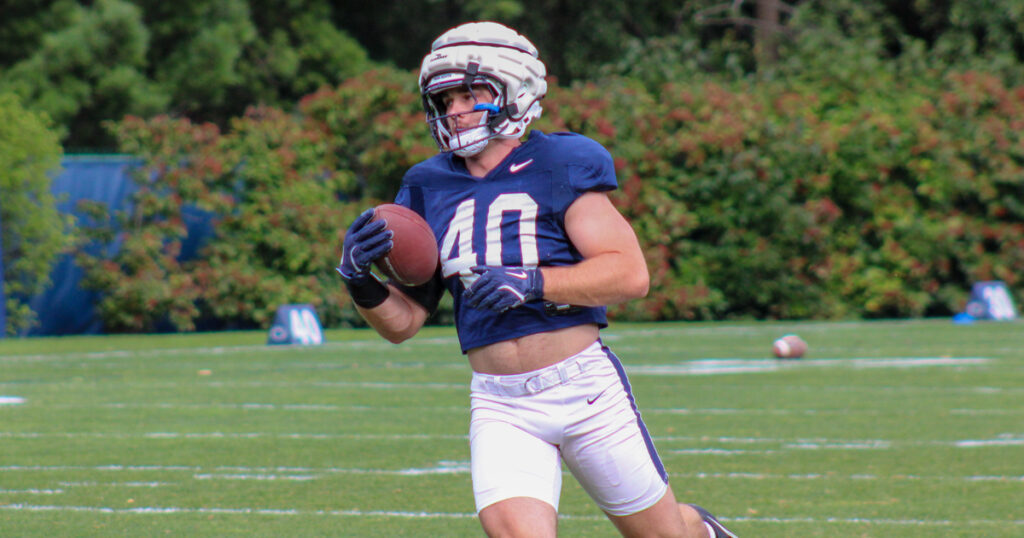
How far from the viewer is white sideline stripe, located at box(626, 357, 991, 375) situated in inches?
517

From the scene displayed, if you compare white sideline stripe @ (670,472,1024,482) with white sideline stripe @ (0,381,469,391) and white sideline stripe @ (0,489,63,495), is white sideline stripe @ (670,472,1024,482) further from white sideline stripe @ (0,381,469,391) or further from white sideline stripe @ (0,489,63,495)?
white sideline stripe @ (0,381,469,391)

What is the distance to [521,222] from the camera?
13.9 ft

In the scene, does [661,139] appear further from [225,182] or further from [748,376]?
[748,376]

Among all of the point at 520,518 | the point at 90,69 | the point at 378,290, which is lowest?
the point at 90,69

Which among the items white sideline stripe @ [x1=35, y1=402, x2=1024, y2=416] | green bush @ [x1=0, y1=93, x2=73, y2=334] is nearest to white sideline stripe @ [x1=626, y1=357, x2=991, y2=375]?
white sideline stripe @ [x1=35, y1=402, x2=1024, y2=416]

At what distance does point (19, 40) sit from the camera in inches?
1065

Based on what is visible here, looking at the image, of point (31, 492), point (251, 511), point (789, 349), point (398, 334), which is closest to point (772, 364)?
point (789, 349)

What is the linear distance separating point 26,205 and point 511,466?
14.6 metres

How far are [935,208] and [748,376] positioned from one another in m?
9.63

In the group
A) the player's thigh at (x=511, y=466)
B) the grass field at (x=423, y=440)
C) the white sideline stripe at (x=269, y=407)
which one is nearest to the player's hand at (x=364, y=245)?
the player's thigh at (x=511, y=466)

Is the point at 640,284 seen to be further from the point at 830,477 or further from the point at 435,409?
the point at 435,409

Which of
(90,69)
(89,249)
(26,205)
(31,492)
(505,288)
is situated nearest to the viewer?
(505,288)

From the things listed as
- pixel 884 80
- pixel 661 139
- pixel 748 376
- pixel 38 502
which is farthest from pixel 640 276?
pixel 884 80

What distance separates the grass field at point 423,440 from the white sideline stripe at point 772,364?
36mm
